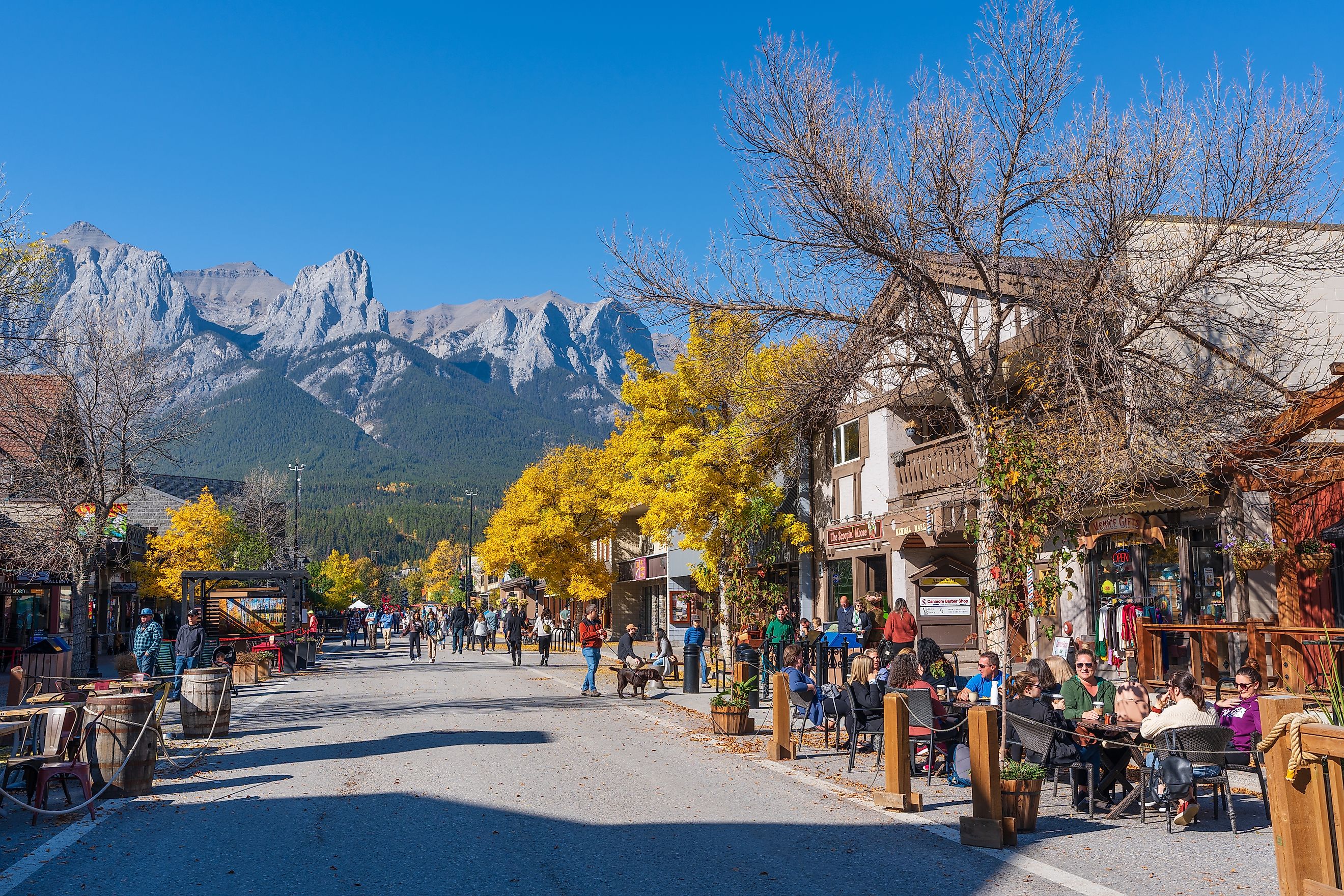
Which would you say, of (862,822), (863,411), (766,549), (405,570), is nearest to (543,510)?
(766,549)

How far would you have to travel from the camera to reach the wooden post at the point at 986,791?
8.02 metres

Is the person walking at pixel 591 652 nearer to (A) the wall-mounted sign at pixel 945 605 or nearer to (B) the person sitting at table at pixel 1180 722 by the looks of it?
(A) the wall-mounted sign at pixel 945 605

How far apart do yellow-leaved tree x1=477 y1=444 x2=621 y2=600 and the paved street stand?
2729cm

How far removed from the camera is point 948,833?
857 centimetres

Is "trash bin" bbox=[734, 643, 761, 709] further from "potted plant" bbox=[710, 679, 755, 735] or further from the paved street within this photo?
the paved street

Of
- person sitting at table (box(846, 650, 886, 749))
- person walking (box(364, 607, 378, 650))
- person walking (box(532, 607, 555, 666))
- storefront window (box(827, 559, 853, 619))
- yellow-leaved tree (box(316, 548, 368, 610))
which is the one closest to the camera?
person sitting at table (box(846, 650, 886, 749))

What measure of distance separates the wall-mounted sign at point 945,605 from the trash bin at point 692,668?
7.04 metres

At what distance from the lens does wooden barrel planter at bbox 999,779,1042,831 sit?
27.9ft

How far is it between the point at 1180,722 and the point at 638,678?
517 inches

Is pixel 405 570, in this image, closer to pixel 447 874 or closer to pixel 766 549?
pixel 766 549

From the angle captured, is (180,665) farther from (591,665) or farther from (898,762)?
(898,762)

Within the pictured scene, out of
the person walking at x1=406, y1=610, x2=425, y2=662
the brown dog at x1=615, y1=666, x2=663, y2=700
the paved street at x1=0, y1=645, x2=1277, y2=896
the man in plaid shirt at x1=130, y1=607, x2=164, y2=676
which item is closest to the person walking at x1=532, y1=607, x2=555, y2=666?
the person walking at x1=406, y1=610, x2=425, y2=662

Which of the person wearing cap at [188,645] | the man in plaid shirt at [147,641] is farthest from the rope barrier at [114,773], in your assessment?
the man in plaid shirt at [147,641]

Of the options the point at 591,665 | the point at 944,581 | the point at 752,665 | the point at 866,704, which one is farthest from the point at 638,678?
the point at 866,704
